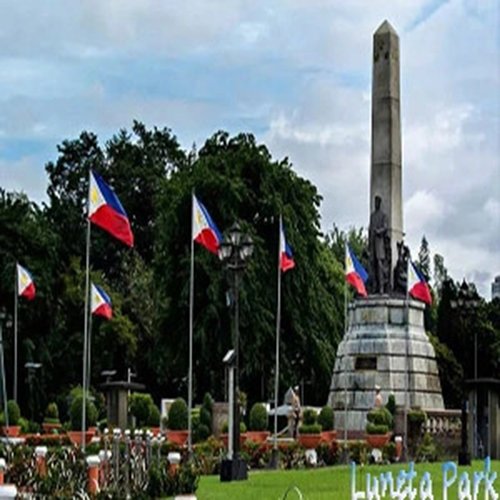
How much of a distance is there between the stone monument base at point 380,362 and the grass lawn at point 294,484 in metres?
13.2

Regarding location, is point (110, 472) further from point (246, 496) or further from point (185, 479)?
point (185, 479)

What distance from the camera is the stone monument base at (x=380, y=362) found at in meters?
41.5

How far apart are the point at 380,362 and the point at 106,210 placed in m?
17.7

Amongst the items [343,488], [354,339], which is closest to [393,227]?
[354,339]

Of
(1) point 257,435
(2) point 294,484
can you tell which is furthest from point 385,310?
(2) point 294,484

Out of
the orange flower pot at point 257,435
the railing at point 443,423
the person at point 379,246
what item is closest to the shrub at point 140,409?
the orange flower pot at point 257,435

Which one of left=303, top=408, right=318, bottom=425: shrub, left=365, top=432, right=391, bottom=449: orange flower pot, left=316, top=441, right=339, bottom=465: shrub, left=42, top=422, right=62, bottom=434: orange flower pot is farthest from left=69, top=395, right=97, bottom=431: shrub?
left=365, top=432, right=391, bottom=449: orange flower pot

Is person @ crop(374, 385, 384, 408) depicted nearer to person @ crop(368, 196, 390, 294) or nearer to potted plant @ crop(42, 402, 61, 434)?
person @ crop(368, 196, 390, 294)

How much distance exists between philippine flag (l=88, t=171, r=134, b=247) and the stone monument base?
16.7 metres

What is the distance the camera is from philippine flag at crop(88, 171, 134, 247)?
2592 centimetres

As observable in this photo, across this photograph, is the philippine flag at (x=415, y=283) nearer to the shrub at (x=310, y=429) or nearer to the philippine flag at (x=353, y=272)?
the philippine flag at (x=353, y=272)

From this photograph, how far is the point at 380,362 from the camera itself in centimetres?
4178

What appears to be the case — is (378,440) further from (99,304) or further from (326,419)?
(99,304)

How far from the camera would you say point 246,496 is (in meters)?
20.0
